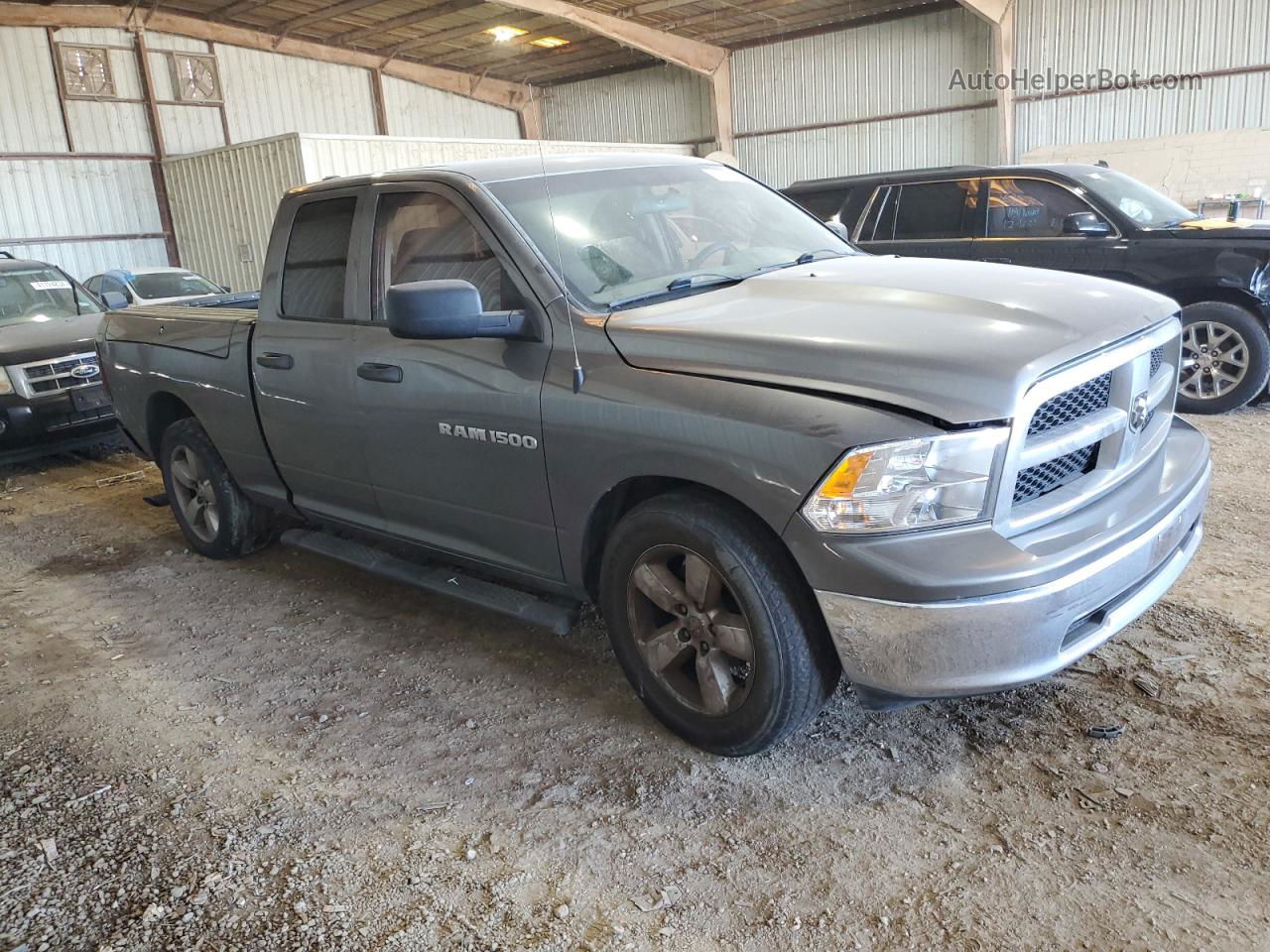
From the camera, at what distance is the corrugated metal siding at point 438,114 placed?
23.5m

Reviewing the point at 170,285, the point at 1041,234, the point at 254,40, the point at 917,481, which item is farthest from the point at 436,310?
the point at 254,40

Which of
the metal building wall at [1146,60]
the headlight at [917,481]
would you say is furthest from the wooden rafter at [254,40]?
the headlight at [917,481]

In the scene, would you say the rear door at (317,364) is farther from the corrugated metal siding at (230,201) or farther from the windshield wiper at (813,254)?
the corrugated metal siding at (230,201)

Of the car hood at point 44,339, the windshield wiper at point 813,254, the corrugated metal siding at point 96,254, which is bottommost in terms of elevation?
the car hood at point 44,339

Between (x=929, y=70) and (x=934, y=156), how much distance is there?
5.57 ft

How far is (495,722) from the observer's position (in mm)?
3365

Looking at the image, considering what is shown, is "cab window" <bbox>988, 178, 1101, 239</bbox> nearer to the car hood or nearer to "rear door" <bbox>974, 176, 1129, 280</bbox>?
"rear door" <bbox>974, 176, 1129, 280</bbox>

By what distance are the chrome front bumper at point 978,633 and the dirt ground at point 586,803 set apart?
456 mm

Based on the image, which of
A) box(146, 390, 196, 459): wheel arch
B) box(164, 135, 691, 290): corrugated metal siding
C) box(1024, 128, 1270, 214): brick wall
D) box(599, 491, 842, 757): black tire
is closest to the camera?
box(599, 491, 842, 757): black tire

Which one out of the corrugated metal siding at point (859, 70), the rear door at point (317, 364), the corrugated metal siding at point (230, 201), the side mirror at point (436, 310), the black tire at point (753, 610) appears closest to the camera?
the black tire at point (753, 610)

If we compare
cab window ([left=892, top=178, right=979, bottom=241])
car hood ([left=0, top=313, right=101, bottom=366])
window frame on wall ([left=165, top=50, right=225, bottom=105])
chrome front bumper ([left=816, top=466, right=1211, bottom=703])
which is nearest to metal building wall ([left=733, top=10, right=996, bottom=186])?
window frame on wall ([left=165, top=50, right=225, bottom=105])

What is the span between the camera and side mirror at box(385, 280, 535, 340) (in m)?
2.93

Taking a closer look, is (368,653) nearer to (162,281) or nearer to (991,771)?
(991,771)

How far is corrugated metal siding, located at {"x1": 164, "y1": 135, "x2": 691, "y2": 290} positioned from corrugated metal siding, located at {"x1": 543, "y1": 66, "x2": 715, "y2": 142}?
5.77 m
